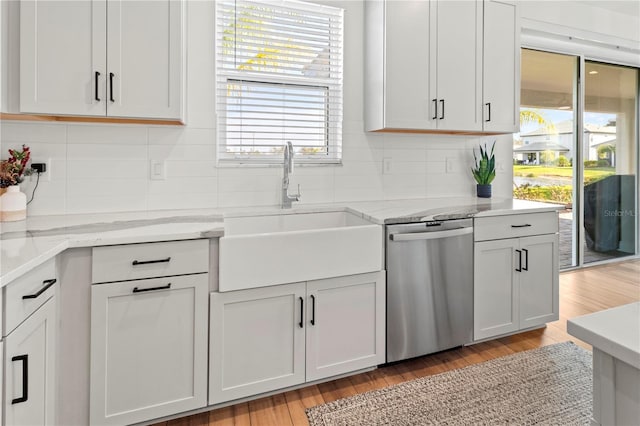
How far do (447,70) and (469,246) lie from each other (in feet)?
4.10

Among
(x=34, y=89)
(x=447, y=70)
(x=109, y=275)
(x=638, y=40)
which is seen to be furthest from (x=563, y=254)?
(x=34, y=89)

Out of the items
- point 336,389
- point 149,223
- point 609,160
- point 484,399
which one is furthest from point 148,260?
point 609,160

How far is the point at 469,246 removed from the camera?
2.27m

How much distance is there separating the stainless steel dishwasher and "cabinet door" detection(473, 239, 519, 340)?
0.07 m

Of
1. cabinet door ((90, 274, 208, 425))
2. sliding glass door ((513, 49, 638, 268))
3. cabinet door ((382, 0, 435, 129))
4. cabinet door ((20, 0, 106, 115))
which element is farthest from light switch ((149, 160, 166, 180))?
sliding glass door ((513, 49, 638, 268))

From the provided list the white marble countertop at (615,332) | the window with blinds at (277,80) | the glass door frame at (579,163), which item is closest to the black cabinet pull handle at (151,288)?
the window with blinds at (277,80)

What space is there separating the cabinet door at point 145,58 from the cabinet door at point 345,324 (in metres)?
1.25

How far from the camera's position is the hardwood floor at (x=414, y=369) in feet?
5.77

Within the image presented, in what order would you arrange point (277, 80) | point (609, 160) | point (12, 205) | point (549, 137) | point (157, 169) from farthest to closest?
1. point (609, 160)
2. point (549, 137)
3. point (277, 80)
4. point (157, 169)
5. point (12, 205)

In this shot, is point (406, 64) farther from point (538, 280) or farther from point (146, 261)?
point (146, 261)

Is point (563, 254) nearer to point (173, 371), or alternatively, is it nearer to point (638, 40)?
point (638, 40)

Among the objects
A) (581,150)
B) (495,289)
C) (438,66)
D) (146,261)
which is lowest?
(495,289)

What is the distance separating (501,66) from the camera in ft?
8.93

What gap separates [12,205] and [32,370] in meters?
1.00
